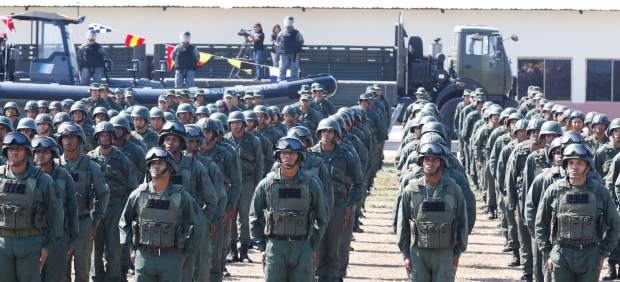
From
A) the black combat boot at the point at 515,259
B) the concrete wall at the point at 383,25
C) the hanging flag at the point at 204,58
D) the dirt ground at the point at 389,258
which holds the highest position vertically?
the concrete wall at the point at 383,25

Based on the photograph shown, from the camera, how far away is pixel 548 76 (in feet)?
149

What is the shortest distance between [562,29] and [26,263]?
116 ft

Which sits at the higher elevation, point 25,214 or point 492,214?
point 25,214

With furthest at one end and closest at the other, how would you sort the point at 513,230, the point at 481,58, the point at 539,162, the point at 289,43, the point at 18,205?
the point at 481,58
the point at 289,43
the point at 513,230
the point at 539,162
the point at 18,205

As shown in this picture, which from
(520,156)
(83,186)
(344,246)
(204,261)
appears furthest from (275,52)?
(204,261)

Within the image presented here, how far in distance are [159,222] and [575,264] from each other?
3345 mm

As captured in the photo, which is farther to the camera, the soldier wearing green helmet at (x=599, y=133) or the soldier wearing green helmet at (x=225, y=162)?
the soldier wearing green helmet at (x=599, y=133)

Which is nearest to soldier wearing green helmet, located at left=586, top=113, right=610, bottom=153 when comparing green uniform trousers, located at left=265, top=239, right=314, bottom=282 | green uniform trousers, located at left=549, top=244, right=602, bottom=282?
green uniform trousers, located at left=549, top=244, right=602, bottom=282

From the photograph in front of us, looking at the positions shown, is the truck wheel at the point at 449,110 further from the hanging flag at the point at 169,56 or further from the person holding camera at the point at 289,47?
the hanging flag at the point at 169,56

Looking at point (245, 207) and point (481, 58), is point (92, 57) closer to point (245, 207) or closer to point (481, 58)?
point (481, 58)

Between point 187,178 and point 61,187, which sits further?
point 187,178

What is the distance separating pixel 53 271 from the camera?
12156 millimetres

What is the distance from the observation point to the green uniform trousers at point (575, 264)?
1185 centimetres

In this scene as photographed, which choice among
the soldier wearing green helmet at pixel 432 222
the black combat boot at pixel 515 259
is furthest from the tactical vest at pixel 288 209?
the black combat boot at pixel 515 259
